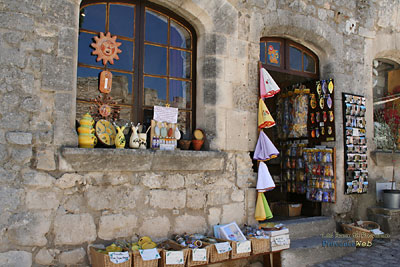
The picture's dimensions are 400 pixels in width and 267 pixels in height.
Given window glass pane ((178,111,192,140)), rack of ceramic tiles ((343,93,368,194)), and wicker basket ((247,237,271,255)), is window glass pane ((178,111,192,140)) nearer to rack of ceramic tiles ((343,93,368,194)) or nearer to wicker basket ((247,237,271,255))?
wicker basket ((247,237,271,255))

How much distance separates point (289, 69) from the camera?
531cm

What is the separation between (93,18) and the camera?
3842mm

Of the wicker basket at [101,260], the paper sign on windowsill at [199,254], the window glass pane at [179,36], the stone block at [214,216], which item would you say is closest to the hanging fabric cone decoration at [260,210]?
the stone block at [214,216]

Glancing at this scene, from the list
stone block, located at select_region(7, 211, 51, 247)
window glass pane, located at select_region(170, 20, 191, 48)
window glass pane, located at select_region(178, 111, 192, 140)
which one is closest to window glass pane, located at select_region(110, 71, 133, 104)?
window glass pane, located at select_region(178, 111, 192, 140)

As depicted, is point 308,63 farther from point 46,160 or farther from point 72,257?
point 72,257

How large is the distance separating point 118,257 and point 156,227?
2.25ft

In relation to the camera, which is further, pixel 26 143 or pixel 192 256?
pixel 192 256

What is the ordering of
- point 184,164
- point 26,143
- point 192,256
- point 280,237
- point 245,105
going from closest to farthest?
point 26,143 → point 192,256 → point 184,164 → point 280,237 → point 245,105

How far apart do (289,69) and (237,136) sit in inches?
62.4

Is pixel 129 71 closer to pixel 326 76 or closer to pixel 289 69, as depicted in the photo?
pixel 289 69

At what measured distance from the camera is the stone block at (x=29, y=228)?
3.09 m

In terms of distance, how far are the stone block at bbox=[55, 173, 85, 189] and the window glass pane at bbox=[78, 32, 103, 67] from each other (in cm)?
119

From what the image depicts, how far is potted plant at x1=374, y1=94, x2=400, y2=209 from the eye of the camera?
5.71 metres

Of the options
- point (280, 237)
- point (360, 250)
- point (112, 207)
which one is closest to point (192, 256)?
point (112, 207)
